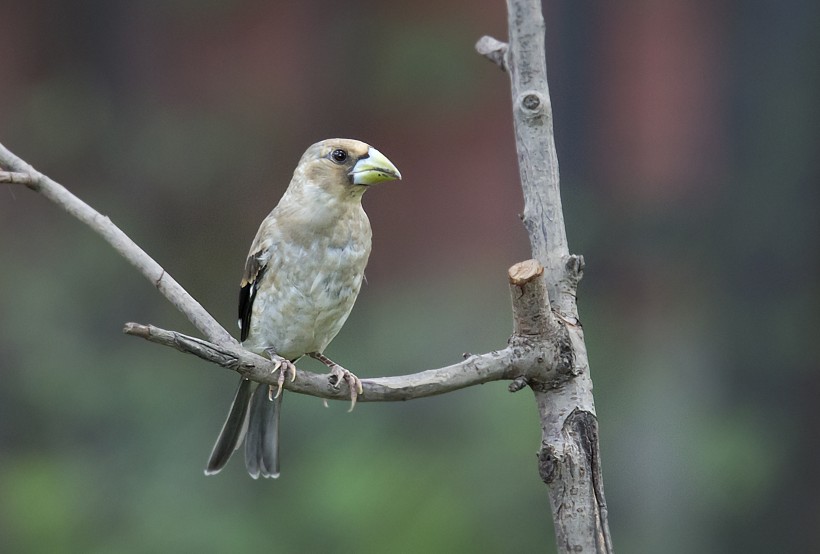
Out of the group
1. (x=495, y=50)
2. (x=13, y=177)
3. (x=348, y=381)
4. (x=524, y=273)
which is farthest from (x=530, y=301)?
(x=13, y=177)

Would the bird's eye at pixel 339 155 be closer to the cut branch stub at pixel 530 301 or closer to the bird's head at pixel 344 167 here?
the bird's head at pixel 344 167

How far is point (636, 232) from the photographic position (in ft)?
19.3

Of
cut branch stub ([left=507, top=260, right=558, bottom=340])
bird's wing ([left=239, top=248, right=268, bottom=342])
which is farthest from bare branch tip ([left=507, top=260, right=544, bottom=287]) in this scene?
bird's wing ([left=239, top=248, right=268, bottom=342])

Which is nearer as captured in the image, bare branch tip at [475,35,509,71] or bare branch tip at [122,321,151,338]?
bare branch tip at [122,321,151,338]

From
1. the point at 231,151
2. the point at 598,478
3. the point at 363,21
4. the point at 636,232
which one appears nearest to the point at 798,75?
the point at 636,232

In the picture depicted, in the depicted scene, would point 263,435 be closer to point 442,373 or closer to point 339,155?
point 339,155

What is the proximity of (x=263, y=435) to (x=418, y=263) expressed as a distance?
283 centimetres

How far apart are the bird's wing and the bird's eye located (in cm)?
34

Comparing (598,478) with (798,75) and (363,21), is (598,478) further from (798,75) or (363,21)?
(363,21)

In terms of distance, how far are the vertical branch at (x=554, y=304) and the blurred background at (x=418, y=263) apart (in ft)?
9.34

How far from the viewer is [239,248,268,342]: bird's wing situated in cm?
331

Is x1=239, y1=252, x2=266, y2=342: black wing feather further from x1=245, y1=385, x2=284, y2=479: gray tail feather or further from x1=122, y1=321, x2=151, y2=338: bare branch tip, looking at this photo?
x1=122, y1=321, x2=151, y2=338: bare branch tip

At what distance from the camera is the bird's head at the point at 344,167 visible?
309cm

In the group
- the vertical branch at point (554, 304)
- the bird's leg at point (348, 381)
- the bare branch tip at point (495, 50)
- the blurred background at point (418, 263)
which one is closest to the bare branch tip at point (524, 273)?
the vertical branch at point (554, 304)
